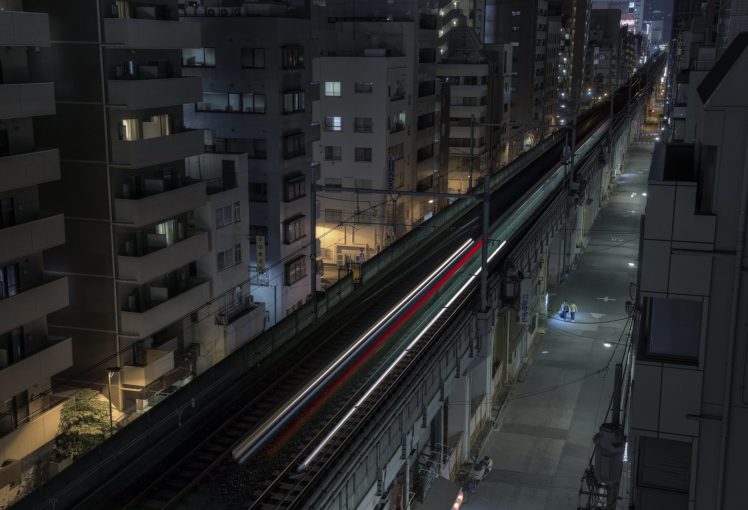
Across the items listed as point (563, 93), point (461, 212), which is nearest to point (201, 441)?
point (461, 212)

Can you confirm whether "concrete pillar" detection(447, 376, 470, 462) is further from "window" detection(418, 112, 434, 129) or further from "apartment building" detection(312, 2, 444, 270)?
"window" detection(418, 112, 434, 129)

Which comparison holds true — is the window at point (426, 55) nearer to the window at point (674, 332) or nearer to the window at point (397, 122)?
the window at point (397, 122)

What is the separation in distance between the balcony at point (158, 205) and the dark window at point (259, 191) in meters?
7.24

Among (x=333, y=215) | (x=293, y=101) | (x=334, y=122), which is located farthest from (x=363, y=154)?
(x=293, y=101)

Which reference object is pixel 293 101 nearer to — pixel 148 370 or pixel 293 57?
pixel 293 57

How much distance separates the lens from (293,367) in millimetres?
18438

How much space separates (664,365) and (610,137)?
45025mm

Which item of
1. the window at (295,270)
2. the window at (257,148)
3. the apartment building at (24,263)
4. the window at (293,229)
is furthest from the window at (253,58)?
the apartment building at (24,263)

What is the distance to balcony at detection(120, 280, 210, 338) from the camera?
23.3 m

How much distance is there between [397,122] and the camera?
45.0 metres

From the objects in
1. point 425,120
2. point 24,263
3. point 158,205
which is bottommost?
point 24,263

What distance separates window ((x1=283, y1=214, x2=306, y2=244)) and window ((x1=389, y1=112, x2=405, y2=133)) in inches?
448

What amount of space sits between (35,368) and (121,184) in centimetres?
607

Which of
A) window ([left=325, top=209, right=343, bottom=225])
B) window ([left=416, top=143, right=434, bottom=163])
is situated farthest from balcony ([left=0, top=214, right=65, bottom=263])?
window ([left=416, top=143, right=434, bottom=163])
